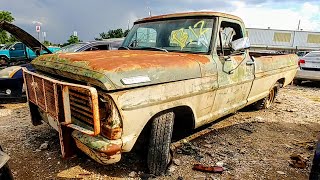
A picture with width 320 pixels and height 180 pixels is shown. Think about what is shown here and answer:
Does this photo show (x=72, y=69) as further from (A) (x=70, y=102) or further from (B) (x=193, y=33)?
(B) (x=193, y=33)

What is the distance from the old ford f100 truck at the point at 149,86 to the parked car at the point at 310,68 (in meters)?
5.87

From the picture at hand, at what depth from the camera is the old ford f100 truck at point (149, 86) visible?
7.72 ft

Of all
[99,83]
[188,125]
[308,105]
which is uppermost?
[99,83]

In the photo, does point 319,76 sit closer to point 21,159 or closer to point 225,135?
point 225,135

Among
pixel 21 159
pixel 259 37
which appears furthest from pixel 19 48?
pixel 259 37

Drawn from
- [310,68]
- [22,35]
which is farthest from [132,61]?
[310,68]

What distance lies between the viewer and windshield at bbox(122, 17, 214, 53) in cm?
352

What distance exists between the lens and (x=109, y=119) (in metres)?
2.32

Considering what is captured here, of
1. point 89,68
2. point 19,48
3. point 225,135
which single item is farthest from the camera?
point 19,48

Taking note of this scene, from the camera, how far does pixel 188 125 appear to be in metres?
3.44

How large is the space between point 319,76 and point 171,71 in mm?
8118

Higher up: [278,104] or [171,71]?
[171,71]

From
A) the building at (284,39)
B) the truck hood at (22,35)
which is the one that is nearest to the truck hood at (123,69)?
the truck hood at (22,35)

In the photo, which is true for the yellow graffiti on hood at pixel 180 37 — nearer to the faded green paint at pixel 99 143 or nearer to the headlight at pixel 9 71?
the faded green paint at pixel 99 143
